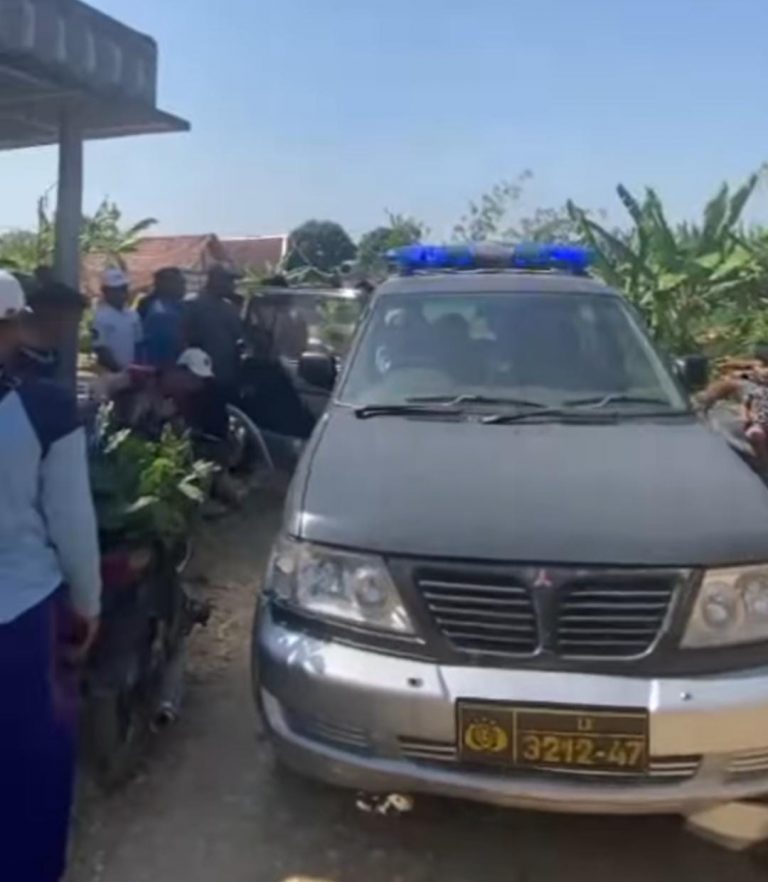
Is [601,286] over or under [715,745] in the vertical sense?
over

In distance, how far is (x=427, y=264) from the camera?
5828 mm

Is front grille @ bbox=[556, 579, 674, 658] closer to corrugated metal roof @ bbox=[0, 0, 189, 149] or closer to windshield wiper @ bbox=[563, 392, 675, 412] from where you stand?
windshield wiper @ bbox=[563, 392, 675, 412]

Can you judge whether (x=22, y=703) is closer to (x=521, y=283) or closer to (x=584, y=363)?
(x=584, y=363)

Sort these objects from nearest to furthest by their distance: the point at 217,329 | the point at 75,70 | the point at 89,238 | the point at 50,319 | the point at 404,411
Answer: the point at 404,411 < the point at 50,319 < the point at 75,70 < the point at 217,329 < the point at 89,238

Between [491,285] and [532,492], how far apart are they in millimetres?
1807

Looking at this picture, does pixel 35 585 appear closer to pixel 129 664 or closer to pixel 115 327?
pixel 129 664

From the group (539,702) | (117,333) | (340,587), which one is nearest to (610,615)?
(539,702)

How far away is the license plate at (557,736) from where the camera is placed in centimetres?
279

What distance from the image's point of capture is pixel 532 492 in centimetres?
330

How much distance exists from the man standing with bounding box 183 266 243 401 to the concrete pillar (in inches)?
38.5

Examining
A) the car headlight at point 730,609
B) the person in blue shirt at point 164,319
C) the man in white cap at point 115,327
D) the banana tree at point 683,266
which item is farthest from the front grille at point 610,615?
the banana tree at point 683,266

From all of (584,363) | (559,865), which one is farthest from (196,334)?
(559,865)

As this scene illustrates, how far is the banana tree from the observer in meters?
13.2

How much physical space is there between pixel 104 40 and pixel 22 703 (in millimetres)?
5067
